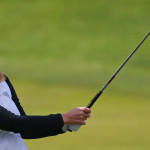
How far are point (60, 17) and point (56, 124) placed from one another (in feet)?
49.2

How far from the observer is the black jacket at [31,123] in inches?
113

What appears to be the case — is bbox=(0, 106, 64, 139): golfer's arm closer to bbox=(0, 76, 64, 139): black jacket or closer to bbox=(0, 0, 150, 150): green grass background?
bbox=(0, 76, 64, 139): black jacket

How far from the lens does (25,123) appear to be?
293 centimetres

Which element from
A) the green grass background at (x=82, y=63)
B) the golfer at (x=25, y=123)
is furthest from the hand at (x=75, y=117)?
the green grass background at (x=82, y=63)

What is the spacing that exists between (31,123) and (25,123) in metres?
0.03

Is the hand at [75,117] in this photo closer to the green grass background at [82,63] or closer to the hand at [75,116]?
the hand at [75,116]

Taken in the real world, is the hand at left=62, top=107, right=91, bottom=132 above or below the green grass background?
above

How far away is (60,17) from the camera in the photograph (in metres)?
17.9

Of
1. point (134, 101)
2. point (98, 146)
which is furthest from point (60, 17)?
point (98, 146)

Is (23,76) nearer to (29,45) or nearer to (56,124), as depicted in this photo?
(29,45)

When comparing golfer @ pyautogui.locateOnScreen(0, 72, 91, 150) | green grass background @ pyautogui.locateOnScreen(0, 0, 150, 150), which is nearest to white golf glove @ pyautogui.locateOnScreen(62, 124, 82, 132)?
golfer @ pyautogui.locateOnScreen(0, 72, 91, 150)

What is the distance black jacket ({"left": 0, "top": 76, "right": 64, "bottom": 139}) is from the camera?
9.46ft

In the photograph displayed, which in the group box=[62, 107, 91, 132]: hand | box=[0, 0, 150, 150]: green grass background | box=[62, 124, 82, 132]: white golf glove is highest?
box=[62, 107, 91, 132]: hand

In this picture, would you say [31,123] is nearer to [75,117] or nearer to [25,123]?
[25,123]
